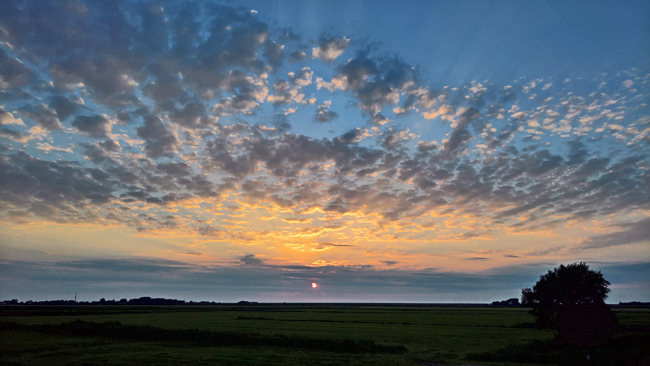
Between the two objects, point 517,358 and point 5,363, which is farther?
point 517,358

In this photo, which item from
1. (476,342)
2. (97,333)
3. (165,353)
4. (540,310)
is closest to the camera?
(165,353)

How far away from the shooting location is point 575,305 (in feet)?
129

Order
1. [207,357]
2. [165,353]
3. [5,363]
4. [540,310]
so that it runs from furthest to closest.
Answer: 1. [540,310]
2. [165,353]
3. [207,357]
4. [5,363]

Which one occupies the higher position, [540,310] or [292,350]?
[540,310]

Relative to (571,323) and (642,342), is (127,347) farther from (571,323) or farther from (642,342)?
(642,342)

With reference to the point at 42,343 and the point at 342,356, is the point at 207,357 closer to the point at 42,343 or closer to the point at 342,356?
the point at 342,356

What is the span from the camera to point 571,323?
1548 inches

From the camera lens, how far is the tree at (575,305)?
38438 mm

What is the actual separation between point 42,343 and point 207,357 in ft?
71.6

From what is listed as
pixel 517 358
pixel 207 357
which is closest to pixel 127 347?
pixel 207 357

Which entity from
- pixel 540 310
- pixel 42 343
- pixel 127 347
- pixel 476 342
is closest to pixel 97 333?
pixel 42 343

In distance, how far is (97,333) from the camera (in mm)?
53438

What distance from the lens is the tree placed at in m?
38.4

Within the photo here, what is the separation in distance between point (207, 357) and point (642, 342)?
156 ft
